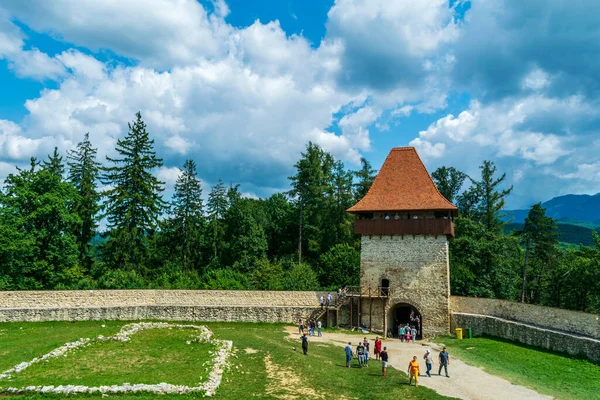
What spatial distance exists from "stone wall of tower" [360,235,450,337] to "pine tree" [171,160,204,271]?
25.8m

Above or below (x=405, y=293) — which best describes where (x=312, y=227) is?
above

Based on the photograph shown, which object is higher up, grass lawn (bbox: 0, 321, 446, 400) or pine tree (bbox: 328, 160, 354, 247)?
pine tree (bbox: 328, 160, 354, 247)

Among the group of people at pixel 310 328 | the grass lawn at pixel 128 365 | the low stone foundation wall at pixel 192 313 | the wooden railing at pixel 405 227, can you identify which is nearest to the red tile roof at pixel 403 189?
the wooden railing at pixel 405 227

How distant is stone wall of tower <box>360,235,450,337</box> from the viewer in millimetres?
29781

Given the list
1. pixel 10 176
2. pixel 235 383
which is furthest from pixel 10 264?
pixel 235 383

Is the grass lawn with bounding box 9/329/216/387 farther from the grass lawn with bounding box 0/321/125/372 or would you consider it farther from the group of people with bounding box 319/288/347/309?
the group of people with bounding box 319/288/347/309

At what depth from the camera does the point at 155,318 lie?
31.1m

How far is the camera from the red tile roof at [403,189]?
30.2 metres

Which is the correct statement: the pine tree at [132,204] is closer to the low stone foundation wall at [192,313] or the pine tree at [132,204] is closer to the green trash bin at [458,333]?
the low stone foundation wall at [192,313]


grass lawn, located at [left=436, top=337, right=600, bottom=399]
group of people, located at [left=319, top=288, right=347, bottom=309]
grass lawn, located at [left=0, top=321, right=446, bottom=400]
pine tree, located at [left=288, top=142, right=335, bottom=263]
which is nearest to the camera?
grass lawn, located at [left=0, top=321, right=446, bottom=400]

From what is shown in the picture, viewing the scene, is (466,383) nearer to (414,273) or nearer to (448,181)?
(414,273)

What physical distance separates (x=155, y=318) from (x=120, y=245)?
12.2 m

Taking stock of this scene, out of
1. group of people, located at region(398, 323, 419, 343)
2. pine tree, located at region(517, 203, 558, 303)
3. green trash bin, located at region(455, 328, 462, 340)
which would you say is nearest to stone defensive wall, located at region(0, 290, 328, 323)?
group of people, located at region(398, 323, 419, 343)

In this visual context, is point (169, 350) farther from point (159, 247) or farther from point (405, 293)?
point (159, 247)
